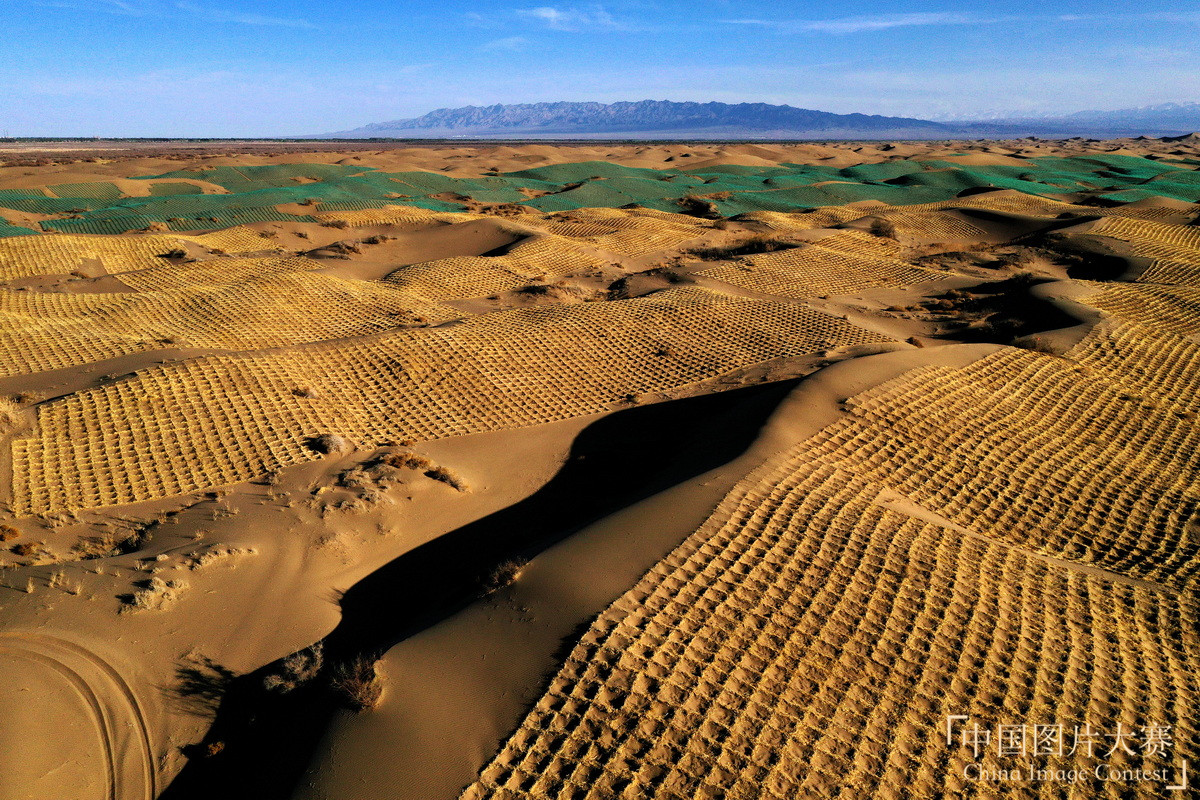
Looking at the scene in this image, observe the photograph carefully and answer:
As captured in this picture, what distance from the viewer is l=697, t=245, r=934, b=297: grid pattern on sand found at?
2434 centimetres

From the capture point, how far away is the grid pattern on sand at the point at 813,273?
79.9 feet

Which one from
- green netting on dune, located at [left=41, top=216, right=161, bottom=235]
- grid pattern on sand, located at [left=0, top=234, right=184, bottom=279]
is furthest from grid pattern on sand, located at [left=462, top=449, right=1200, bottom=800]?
green netting on dune, located at [left=41, top=216, right=161, bottom=235]

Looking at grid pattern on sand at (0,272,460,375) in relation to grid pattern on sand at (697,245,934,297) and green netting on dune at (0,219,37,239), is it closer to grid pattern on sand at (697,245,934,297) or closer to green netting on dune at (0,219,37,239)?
grid pattern on sand at (697,245,934,297)

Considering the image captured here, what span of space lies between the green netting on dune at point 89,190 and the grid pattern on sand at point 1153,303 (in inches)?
2252

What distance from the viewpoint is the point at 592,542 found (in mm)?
8609

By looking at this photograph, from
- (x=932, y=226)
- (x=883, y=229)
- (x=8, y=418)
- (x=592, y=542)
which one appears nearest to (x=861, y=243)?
(x=883, y=229)

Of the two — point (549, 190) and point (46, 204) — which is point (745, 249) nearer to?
point (549, 190)

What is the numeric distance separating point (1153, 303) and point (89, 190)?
200 feet

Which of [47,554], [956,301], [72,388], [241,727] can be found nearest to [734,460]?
[241,727]

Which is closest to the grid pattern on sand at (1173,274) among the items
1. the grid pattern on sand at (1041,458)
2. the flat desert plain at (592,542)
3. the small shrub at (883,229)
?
the flat desert plain at (592,542)

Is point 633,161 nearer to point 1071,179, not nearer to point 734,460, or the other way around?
point 1071,179

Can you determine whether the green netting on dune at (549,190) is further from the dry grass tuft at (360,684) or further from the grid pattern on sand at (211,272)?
the dry grass tuft at (360,684)

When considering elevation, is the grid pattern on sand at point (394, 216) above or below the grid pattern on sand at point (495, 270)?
above

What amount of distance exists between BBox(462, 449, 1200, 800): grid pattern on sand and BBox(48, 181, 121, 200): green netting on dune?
176ft
